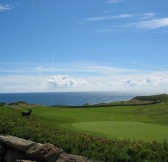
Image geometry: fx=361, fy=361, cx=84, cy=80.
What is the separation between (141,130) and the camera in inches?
664

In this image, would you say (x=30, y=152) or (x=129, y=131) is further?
(x=129, y=131)

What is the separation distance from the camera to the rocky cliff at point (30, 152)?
12.0 meters

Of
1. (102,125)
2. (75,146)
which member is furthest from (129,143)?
(102,125)

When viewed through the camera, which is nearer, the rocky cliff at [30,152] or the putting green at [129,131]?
the rocky cliff at [30,152]

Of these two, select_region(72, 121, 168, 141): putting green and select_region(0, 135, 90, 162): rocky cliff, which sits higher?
select_region(72, 121, 168, 141): putting green

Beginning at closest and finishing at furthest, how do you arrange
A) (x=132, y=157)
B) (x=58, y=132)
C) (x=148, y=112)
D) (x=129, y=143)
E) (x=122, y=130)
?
(x=132, y=157) → (x=129, y=143) → (x=58, y=132) → (x=122, y=130) → (x=148, y=112)

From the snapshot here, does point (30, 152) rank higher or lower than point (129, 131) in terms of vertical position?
lower

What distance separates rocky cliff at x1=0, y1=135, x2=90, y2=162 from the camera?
12.0m

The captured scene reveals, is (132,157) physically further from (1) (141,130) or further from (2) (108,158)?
(1) (141,130)

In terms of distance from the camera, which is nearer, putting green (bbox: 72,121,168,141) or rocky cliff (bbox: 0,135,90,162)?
rocky cliff (bbox: 0,135,90,162)

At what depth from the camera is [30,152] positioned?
1280 cm

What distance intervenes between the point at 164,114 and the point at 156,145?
17.6 metres

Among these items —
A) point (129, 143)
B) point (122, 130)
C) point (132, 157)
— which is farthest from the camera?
point (122, 130)

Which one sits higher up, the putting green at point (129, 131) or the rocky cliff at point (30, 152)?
the putting green at point (129, 131)
